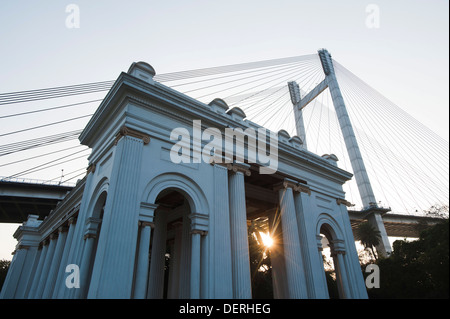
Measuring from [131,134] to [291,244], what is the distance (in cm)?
1034

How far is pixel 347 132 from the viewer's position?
133 feet

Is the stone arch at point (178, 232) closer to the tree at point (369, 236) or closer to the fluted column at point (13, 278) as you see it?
the fluted column at point (13, 278)

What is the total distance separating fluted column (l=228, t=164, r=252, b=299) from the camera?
1198cm

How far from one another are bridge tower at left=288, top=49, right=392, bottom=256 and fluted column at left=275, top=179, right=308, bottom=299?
23766 millimetres

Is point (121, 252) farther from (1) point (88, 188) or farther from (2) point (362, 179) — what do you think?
(2) point (362, 179)

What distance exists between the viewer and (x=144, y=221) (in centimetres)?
1071

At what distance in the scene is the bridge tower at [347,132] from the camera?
37.3 meters

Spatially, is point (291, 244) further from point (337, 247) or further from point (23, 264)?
point (23, 264)

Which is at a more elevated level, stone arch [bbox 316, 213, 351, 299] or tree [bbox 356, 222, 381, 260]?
tree [bbox 356, 222, 381, 260]

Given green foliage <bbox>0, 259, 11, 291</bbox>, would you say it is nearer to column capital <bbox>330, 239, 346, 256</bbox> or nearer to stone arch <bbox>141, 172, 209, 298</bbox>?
stone arch <bbox>141, 172, 209, 298</bbox>

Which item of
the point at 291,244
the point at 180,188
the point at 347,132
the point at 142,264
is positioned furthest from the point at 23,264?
the point at 347,132

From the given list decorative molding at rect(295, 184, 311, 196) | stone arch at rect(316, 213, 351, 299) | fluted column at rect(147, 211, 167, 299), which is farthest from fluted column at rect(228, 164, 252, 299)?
stone arch at rect(316, 213, 351, 299)
